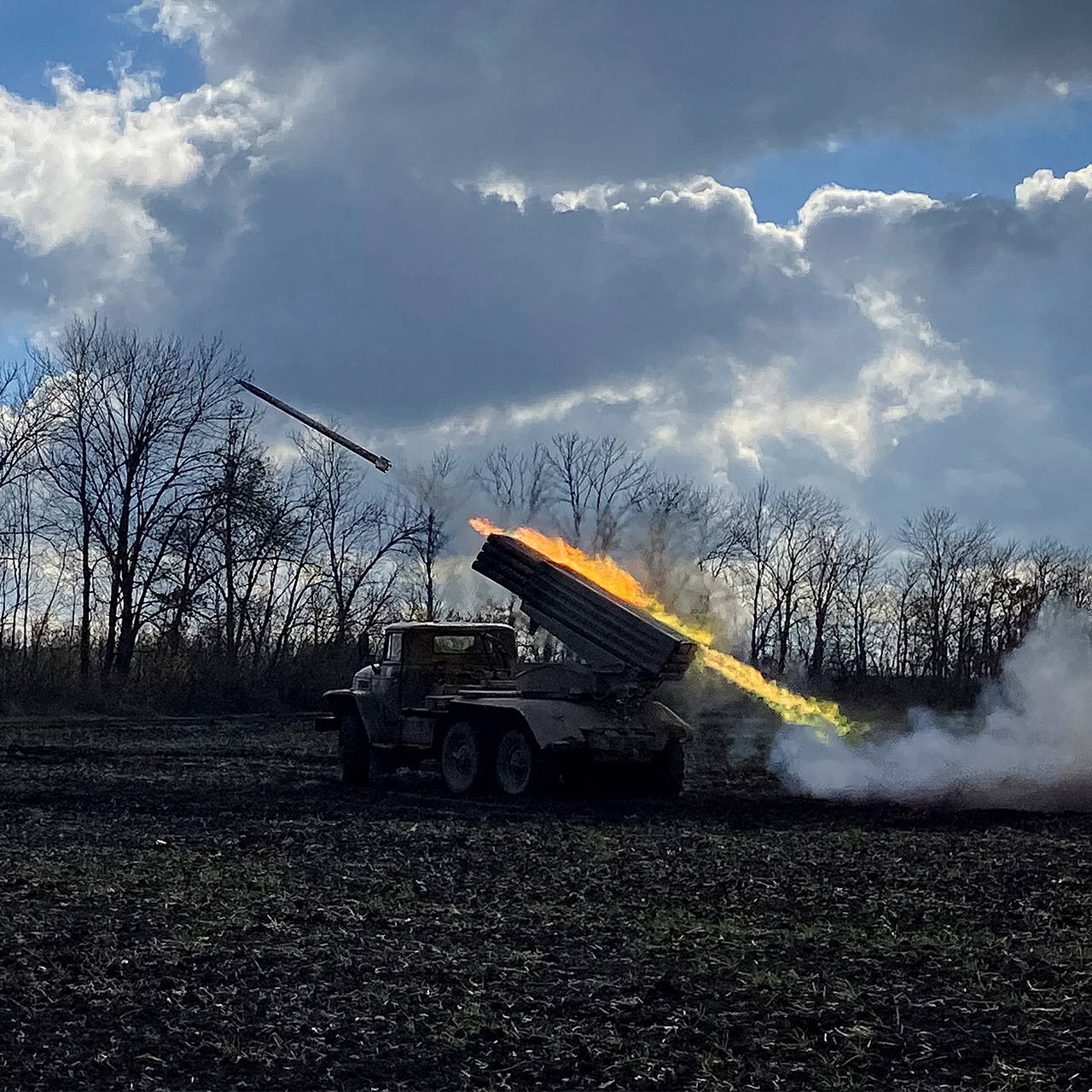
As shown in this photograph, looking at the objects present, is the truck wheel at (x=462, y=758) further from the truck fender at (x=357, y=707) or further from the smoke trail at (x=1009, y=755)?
the smoke trail at (x=1009, y=755)

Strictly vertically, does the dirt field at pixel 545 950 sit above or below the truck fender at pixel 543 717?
below

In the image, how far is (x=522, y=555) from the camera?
20.1 metres

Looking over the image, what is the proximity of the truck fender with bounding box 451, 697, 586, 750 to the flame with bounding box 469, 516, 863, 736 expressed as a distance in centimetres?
201

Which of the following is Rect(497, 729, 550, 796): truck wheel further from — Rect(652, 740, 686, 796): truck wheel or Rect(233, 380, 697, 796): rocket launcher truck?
Rect(652, 740, 686, 796): truck wheel

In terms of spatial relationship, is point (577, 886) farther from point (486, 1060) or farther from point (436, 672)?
point (436, 672)

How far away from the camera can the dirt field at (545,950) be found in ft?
22.0

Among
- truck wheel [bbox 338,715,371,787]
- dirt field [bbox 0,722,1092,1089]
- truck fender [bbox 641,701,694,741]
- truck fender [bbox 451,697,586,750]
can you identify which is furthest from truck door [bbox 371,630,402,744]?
dirt field [bbox 0,722,1092,1089]

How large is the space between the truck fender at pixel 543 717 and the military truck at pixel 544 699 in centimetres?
2

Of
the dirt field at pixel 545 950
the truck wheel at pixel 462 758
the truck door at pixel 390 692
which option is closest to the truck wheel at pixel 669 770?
the dirt field at pixel 545 950

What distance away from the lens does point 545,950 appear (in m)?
9.21

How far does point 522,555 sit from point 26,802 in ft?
24.4

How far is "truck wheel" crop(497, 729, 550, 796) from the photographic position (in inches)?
744

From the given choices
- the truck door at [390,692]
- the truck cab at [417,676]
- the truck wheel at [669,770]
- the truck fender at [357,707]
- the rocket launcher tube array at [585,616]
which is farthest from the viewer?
the truck fender at [357,707]

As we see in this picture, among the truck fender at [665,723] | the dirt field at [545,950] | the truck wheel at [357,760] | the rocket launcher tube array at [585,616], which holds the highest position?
the rocket launcher tube array at [585,616]
